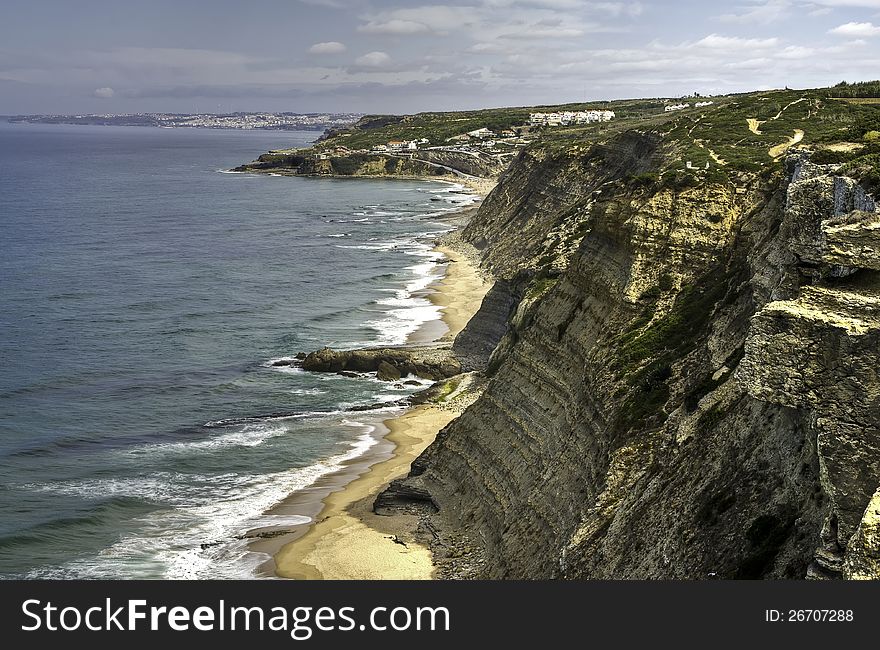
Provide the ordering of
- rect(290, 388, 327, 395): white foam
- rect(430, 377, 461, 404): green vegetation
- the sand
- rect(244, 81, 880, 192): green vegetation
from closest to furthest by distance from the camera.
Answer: the sand → rect(244, 81, 880, 192): green vegetation → rect(430, 377, 461, 404): green vegetation → rect(290, 388, 327, 395): white foam

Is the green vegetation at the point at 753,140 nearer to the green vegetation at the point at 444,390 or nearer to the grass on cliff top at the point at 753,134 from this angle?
the grass on cliff top at the point at 753,134

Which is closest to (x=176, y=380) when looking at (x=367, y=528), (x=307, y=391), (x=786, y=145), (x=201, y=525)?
(x=307, y=391)

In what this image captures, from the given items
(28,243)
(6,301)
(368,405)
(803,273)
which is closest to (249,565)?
(368,405)

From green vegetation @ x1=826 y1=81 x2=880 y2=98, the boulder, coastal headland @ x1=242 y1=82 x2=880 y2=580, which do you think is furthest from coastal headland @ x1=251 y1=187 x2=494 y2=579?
green vegetation @ x1=826 y1=81 x2=880 y2=98

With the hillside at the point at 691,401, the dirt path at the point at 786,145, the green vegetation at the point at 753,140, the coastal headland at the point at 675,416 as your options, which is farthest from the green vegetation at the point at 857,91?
the hillside at the point at 691,401

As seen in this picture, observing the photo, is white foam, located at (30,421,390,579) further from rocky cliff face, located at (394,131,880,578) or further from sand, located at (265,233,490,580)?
rocky cliff face, located at (394,131,880,578)

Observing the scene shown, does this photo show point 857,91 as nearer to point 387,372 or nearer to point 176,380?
point 387,372
